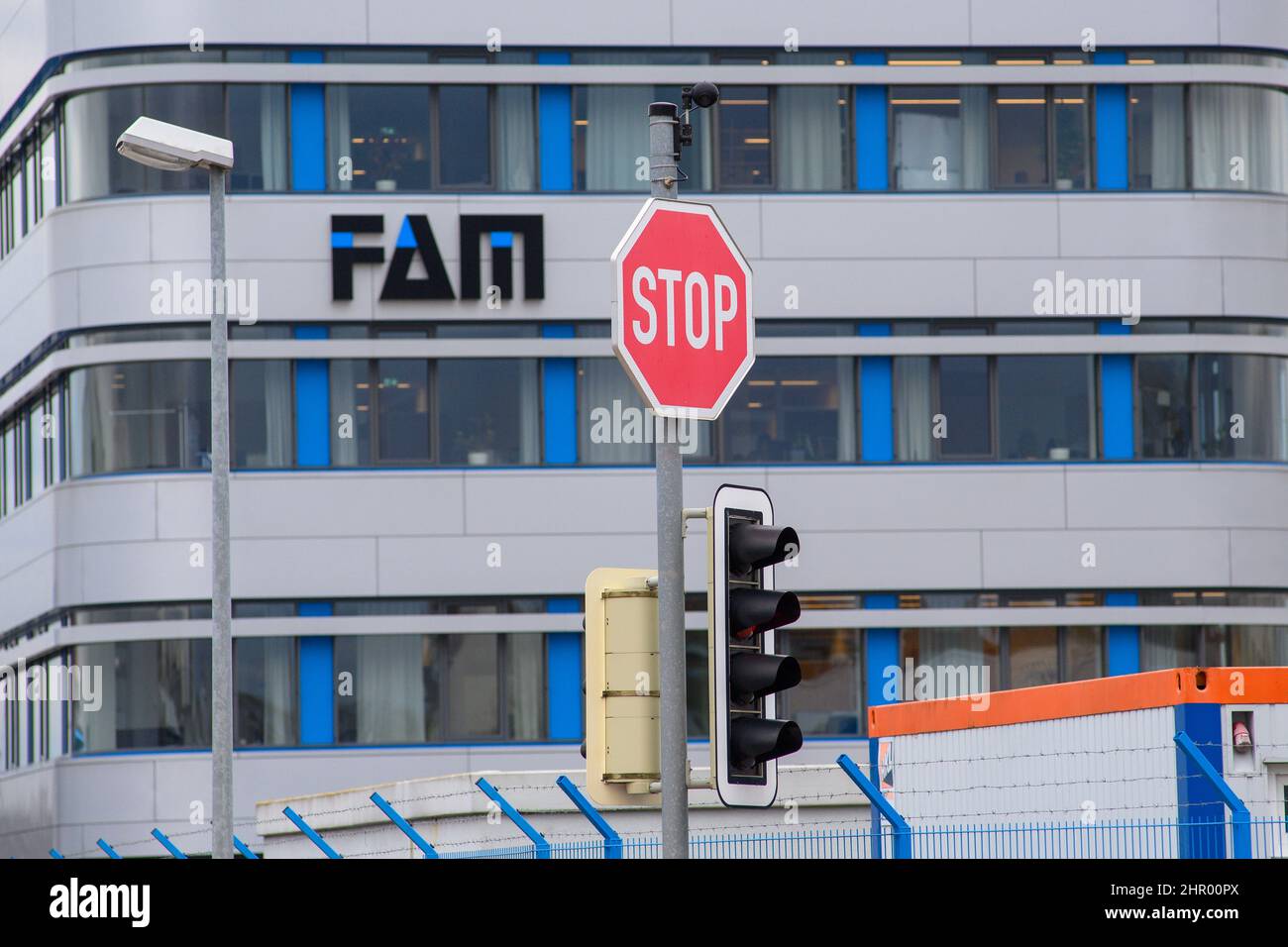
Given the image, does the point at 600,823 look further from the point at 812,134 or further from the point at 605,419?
the point at 812,134

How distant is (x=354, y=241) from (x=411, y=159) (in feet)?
5.15

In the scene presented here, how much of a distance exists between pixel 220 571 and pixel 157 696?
45.2ft

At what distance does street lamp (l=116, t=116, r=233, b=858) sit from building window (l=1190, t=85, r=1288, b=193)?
19.2 metres

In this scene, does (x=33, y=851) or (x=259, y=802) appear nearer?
(x=259, y=802)

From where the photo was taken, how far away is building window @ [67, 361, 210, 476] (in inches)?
1337

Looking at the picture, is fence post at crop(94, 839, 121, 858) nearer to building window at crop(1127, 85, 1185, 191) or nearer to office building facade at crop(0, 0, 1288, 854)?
office building facade at crop(0, 0, 1288, 854)

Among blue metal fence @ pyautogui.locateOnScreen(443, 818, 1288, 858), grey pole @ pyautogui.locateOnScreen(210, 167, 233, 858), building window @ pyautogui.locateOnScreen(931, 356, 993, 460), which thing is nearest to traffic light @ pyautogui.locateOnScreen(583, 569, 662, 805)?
blue metal fence @ pyautogui.locateOnScreen(443, 818, 1288, 858)

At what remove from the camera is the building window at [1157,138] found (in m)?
35.0

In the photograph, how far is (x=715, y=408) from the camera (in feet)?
38.2

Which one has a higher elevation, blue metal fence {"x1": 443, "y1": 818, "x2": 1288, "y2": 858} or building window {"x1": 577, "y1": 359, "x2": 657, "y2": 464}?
building window {"x1": 577, "y1": 359, "x2": 657, "y2": 464}

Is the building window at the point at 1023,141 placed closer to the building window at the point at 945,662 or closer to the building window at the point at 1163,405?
the building window at the point at 1163,405

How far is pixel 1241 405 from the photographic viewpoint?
3488cm
